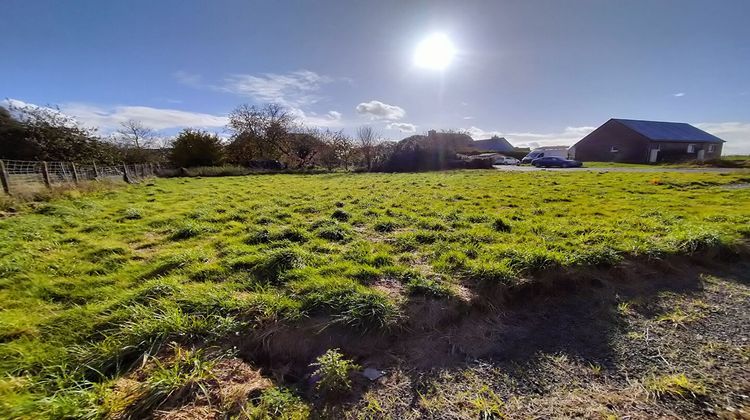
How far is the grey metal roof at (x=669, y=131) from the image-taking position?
121 feet

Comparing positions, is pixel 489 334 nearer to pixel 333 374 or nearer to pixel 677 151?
pixel 333 374

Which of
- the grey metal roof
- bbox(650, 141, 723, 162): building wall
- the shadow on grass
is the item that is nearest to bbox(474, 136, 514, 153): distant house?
the grey metal roof

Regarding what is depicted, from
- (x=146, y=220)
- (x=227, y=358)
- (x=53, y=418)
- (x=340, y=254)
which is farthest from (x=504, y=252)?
(x=146, y=220)

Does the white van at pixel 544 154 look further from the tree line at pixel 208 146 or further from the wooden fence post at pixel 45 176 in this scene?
the wooden fence post at pixel 45 176

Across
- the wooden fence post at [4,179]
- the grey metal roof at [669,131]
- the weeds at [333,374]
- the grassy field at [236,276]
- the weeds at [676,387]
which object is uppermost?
the grey metal roof at [669,131]

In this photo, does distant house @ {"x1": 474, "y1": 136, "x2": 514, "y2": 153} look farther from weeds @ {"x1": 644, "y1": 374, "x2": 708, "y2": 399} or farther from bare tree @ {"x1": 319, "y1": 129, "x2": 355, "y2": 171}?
weeds @ {"x1": 644, "y1": 374, "x2": 708, "y2": 399}

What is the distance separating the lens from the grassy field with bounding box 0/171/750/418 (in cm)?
207

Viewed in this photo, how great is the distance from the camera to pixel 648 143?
3544 centimetres

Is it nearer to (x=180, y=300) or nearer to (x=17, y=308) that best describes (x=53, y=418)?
(x=180, y=300)

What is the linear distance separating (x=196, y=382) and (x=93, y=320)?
59.4 inches

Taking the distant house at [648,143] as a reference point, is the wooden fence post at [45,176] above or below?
below

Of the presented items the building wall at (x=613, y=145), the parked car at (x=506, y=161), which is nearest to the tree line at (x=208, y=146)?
A: the parked car at (x=506, y=161)

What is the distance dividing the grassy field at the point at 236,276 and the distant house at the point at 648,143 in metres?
38.6

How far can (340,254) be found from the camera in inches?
171
